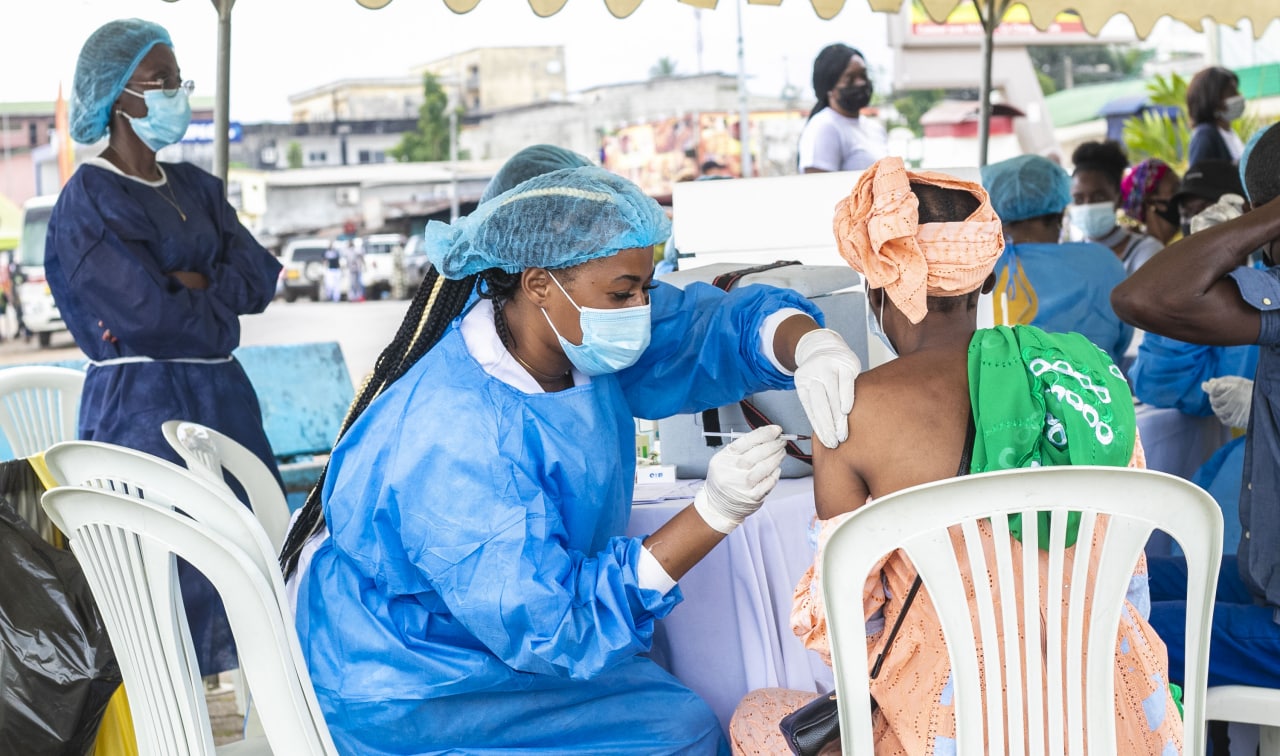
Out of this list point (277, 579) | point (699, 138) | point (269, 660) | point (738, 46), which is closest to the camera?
point (269, 660)

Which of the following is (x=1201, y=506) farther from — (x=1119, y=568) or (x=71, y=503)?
(x=71, y=503)

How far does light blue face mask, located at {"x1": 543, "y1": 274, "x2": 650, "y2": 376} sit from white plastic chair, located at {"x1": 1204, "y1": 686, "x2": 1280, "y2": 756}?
3.83 ft

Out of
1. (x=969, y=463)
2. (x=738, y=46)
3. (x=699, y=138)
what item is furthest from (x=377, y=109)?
(x=969, y=463)

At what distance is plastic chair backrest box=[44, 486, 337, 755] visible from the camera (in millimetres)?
1679

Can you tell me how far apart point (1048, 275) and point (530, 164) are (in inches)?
63.8

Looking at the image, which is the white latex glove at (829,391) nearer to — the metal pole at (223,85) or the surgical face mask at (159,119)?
the surgical face mask at (159,119)

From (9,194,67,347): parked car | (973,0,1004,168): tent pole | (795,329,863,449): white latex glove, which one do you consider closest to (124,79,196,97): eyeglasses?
(795,329,863,449): white latex glove

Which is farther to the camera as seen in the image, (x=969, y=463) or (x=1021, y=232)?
(x=1021, y=232)

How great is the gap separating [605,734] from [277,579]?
55 cm

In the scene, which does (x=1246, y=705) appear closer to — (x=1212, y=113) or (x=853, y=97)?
(x=853, y=97)

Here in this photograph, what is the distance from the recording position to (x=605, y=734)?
1.89 metres

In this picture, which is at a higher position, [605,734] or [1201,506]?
[1201,506]

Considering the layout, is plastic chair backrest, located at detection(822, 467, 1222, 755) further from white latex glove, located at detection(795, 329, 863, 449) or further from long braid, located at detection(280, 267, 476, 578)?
long braid, located at detection(280, 267, 476, 578)

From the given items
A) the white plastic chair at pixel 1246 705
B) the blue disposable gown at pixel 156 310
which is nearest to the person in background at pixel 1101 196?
the white plastic chair at pixel 1246 705
